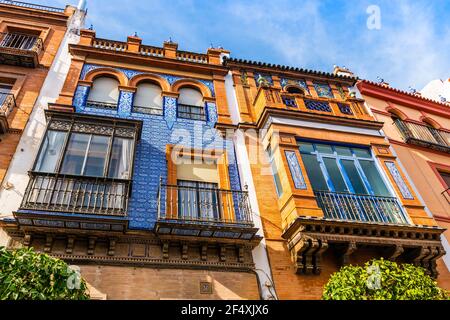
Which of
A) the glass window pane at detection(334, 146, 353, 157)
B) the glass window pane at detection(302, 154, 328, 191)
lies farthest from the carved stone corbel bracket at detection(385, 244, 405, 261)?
the glass window pane at detection(334, 146, 353, 157)

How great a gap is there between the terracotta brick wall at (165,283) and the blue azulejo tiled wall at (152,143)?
109 centimetres

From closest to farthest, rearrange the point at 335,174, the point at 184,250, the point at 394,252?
the point at 184,250, the point at 394,252, the point at 335,174

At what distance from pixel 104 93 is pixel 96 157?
11.0 feet

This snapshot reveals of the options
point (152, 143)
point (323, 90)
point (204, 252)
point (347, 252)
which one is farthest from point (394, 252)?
point (323, 90)

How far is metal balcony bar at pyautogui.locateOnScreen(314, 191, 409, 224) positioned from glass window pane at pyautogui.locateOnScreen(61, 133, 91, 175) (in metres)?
5.88

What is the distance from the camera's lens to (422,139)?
43.7 feet

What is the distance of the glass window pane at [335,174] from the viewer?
9359mm

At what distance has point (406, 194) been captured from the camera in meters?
9.44

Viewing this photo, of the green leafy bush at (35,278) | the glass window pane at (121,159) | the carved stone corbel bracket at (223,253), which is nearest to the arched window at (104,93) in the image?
the glass window pane at (121,159)

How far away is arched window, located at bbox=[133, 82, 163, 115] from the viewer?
10820mm

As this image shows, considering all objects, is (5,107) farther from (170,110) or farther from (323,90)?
(323,90)

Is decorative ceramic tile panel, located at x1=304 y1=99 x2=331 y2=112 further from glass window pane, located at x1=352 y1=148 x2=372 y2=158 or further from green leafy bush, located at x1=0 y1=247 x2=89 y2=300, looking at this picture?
green leafy bush, located at x1=0 y1=247 x2=89 y2=300
